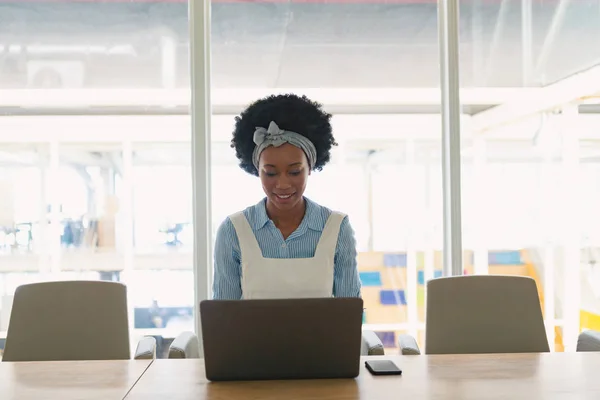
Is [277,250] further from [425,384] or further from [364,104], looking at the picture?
[364,104]

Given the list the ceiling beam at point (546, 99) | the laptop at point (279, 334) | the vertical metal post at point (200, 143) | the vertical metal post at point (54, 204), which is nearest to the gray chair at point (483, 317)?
the laptop at point (279, 334)

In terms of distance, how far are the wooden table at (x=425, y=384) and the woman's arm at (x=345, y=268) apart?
1.60ft

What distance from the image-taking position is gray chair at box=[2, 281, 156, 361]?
2410 millimetres

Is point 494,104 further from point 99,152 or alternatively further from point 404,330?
point 99,152

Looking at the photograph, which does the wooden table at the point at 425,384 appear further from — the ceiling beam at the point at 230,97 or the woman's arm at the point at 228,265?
the ceiling beam at the point at 230,97

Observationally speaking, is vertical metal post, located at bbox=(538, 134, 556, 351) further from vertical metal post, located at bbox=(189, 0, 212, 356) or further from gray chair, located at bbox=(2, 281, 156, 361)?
gray chair, located at bbox=(2, 281, 156, 361)

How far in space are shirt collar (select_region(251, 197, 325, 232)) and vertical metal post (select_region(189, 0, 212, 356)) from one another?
4.01 feet

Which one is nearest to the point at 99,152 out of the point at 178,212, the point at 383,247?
the point at 178,212

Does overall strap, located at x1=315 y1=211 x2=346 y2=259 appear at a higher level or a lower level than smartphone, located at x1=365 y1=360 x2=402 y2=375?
higher

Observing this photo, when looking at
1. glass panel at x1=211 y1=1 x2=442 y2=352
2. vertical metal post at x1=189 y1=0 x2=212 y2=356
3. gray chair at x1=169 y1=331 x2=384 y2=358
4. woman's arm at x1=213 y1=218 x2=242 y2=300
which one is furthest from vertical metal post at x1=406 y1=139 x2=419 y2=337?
woman's arm at x1=213 y1=218 x2=242 y2=300

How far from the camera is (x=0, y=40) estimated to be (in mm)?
3654

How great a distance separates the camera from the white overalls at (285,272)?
2.26m

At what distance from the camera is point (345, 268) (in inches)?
93.3

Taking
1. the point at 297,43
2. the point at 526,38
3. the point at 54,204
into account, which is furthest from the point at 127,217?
the point at 526,38
